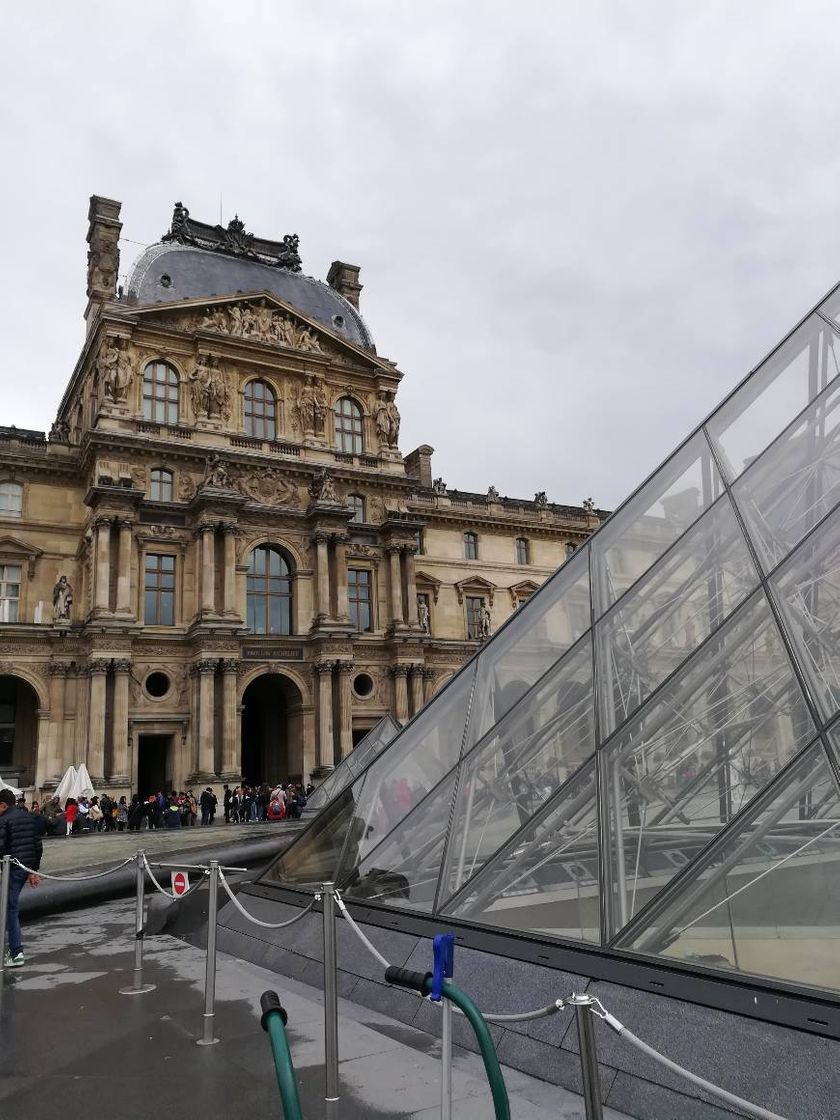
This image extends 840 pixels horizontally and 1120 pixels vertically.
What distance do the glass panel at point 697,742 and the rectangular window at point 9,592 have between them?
30385 mm

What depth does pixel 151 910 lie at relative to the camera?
9.30 m

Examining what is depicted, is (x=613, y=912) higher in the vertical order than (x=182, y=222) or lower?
lower

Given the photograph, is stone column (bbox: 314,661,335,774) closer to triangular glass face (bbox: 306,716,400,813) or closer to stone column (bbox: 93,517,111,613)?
triangular glass face (bbox: 306,716,400,813)

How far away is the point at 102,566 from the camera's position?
99.2 feet

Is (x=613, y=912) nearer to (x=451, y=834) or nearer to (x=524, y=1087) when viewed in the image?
(x=524, y=1087)

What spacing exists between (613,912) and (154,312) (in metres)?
33.5

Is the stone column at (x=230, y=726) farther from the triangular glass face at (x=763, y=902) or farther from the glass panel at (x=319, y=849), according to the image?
the triangular glass face at (x=763, y=902)

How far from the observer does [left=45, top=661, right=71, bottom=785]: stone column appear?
2942cm

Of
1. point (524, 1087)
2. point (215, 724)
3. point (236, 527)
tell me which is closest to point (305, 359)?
point (236, 527)

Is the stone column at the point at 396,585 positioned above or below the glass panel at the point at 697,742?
above

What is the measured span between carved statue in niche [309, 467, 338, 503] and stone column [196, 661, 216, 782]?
840cm

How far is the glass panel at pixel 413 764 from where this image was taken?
750cm

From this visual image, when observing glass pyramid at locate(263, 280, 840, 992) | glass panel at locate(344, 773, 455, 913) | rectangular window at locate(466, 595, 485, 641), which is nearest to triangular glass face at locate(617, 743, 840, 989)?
glass pyramid at locate(263, 280, 840, 992)

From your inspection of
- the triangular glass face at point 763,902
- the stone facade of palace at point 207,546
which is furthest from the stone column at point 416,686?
the triangular glass face at point 763,902
